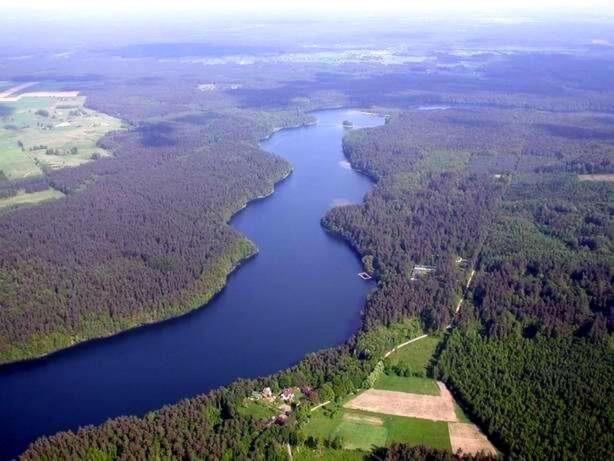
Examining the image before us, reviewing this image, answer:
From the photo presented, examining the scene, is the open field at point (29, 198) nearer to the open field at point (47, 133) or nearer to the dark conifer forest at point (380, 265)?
the dark conifer forest at point (380, 265)

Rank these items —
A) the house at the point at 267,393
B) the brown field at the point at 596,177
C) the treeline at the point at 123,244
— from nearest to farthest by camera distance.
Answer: the house at the point at 267,393 < the treeline at the point at 123,244 < the brown field at the point at 596,177

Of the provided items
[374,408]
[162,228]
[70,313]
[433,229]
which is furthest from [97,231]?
[374,408]

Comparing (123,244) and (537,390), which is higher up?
(123,244)

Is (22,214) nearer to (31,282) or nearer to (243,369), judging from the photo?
(31,282)

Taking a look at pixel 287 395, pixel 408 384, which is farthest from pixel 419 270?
pixel 287 395

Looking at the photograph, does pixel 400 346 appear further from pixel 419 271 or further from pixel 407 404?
pixel 419 271

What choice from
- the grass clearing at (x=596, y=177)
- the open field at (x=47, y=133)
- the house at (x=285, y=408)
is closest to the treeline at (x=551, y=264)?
the grass clearing at (x=596, y=177)

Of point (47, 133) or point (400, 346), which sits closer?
point (400, 346)
